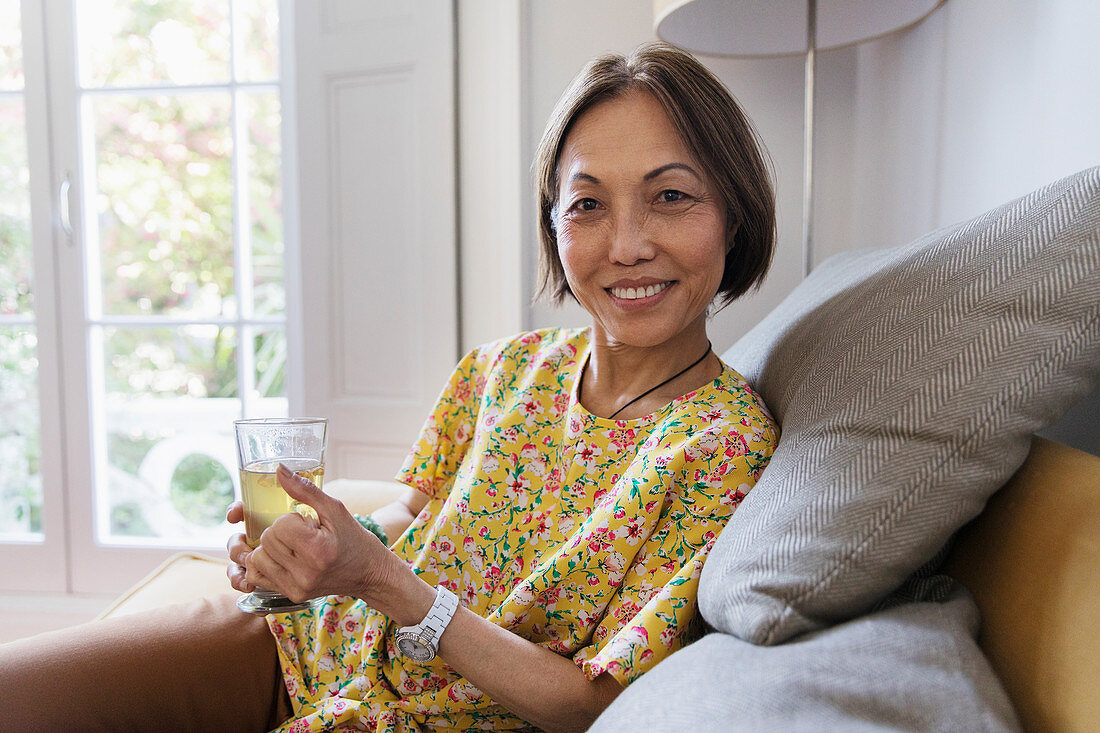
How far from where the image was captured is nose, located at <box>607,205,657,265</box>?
1009 mm

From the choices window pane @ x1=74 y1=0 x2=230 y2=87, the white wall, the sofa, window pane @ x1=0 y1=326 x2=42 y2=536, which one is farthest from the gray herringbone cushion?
window pane @ x1=0 y1=326 x2=42 y2=536

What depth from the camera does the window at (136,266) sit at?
2730 millimetres

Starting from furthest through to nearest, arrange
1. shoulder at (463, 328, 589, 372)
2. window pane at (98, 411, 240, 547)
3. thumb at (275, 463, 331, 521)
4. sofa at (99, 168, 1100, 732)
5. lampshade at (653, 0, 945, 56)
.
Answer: window pane at (98, 411, 240, 547)
lampshade at (653, 0, 945, 56)
shoulder at (463, 328, 589, 372)
thumb at (275, 463, 331, 521)
sofa at (99, 168, 1100, 732)

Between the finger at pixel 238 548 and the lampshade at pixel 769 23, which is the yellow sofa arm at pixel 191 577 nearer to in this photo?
the finger at pixel 238 548

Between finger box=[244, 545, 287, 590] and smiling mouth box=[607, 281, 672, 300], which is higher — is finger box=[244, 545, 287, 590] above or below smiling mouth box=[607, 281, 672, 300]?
below

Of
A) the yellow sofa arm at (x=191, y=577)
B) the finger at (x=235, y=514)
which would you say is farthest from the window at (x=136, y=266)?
the finger at (x=235, y=514)

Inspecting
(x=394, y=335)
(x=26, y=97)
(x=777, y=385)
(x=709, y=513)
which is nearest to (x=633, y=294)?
(x=777, y=385)

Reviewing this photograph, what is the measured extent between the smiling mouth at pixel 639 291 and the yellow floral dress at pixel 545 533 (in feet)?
0.49

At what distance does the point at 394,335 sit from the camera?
242 centimetres

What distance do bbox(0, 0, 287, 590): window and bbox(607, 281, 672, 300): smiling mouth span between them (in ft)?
6.64

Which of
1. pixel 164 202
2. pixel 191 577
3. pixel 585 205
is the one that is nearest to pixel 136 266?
pixel 164 202

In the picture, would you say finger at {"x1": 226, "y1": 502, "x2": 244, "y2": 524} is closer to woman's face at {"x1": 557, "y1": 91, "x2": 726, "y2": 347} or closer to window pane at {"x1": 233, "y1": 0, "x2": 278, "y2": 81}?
woman's face at {"x1": 557, "y1": 91, "x2": 726, "y2": 347}

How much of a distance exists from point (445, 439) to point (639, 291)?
44 centimetres

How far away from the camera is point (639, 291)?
105 centimetres
